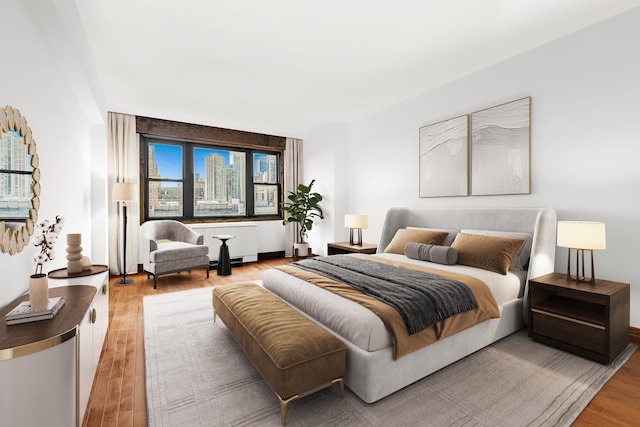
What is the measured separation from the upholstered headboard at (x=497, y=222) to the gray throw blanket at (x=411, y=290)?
0.99 m

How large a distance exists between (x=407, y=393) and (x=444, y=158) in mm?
2940

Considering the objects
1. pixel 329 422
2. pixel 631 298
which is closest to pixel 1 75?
pixel 329 422

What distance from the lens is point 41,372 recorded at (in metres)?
1.27

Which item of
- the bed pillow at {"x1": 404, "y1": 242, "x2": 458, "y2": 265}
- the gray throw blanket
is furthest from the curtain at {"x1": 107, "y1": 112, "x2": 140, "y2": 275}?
the bed pillow at {"x1": 404, "y1": 242, "x2": 458, "y2": 265}

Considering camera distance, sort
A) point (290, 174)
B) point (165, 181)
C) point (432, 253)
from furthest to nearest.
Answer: point (290, 174) < point (165, 181) < point (432, 253)

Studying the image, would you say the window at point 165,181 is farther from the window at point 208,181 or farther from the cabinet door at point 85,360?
the cabinet door at point 85,360

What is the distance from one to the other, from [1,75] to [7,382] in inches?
64.1

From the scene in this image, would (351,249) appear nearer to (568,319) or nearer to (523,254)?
(523,254)

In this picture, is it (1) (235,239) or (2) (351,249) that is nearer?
(2) (351,249)

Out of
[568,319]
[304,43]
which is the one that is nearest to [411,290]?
[568,319]

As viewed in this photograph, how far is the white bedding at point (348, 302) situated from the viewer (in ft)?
5.94

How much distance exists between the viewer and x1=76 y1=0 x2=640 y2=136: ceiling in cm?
246

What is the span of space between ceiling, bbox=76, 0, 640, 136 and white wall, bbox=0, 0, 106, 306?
0.35 metres

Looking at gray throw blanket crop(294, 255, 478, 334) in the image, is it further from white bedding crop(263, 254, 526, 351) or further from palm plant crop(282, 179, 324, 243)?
palm plant crop(282, 179, 324, 243)
